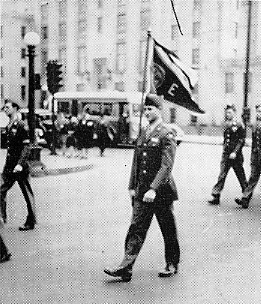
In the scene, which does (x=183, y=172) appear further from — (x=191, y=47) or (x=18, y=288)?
(x=191, y=47)

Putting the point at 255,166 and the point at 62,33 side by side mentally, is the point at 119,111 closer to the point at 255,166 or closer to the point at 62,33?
the point at 255,166

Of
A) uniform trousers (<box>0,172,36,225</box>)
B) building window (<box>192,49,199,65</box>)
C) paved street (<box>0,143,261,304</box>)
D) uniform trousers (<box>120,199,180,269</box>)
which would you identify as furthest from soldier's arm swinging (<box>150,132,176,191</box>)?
building window (<box>192,49,199,65</box>)

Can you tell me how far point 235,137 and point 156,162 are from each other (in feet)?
14.8

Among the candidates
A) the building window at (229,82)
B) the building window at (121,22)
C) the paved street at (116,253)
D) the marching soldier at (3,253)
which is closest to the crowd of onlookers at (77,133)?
the paved street at (116,253)

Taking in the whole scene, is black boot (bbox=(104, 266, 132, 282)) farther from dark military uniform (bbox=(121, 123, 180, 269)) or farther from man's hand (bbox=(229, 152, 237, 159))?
man's hand (bbox=(229, 152, 237, 159))

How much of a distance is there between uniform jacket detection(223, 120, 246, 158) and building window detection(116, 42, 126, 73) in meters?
39.8

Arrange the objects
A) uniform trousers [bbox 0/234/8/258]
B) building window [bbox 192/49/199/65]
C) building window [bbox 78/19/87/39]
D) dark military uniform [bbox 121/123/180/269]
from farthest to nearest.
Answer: building window [bbox 78/19/87/39], building window [bbox 192/49/199/65], uniform trousers [bbox 0/234/8/258], dark military uniform [bbox 121/123/180/269]

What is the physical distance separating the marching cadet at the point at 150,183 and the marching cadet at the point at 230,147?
4127 millimetres

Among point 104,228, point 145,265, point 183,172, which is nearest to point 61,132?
point 183,172

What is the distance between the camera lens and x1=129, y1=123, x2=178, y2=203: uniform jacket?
480 cm

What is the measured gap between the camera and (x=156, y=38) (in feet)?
136

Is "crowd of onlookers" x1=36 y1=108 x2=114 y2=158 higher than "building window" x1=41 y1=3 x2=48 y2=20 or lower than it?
lower

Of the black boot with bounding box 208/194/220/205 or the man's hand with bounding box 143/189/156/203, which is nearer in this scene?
the man's hand with bounding box 143/189/156/203

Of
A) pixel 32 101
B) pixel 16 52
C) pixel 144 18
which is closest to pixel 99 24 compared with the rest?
pixel 144 18
